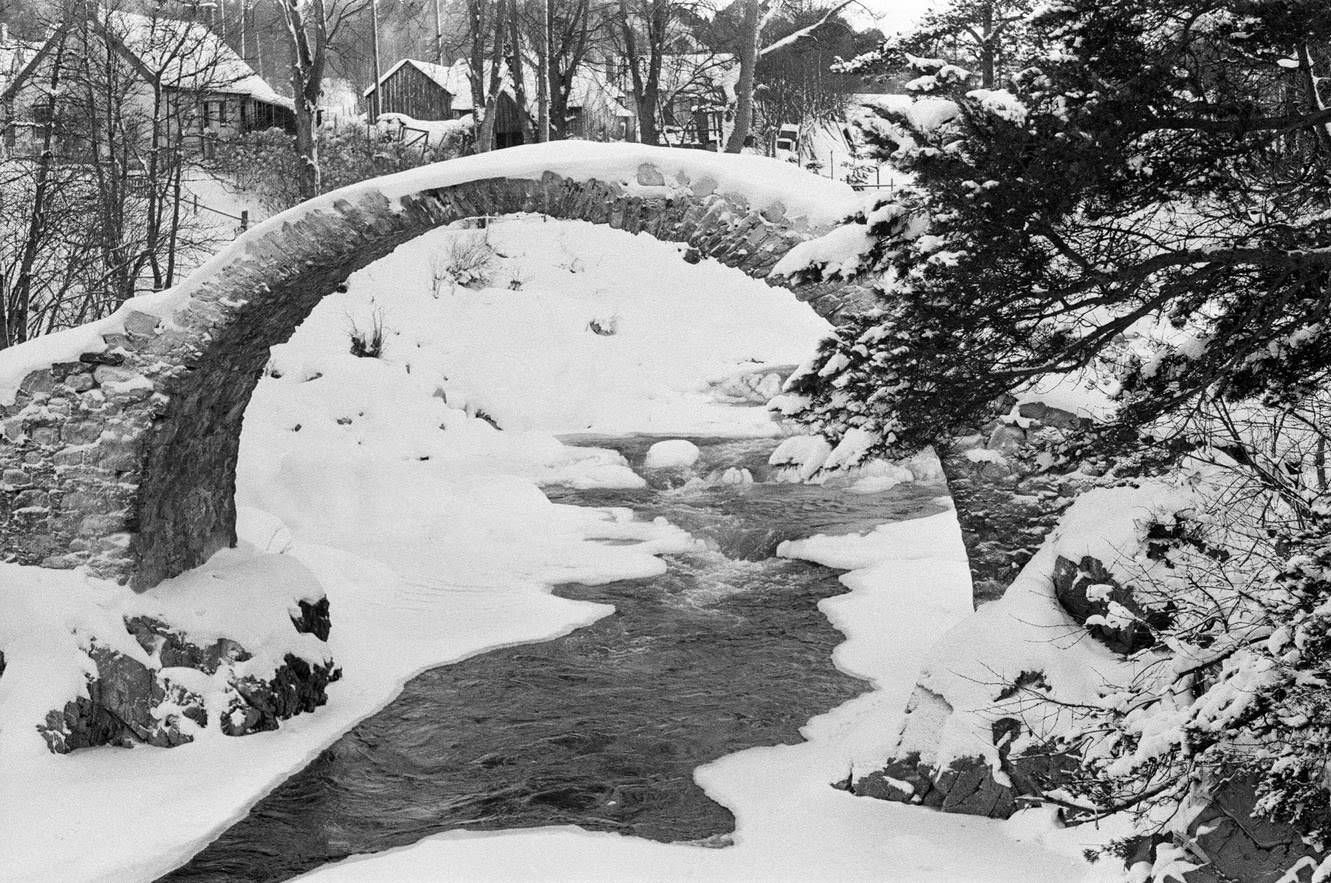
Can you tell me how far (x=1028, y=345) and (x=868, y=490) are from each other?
33.4 ft

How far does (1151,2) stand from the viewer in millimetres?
4082

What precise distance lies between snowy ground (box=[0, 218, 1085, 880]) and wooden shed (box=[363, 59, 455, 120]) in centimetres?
496

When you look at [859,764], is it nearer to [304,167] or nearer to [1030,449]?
[1030,449]

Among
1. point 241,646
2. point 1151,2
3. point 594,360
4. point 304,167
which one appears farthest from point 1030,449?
point 594,360

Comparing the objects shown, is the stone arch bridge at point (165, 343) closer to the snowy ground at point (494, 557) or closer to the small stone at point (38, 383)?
the small stone at point (38, 383)

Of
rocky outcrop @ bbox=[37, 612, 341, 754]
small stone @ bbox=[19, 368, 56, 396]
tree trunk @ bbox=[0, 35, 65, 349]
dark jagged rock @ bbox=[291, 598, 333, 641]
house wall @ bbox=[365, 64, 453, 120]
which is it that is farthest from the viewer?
house wall @ bbox=[365, 64, 453, 120]

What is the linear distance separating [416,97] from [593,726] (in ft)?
72.4

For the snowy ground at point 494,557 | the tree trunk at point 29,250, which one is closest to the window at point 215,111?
the snowy ground at point 494,557

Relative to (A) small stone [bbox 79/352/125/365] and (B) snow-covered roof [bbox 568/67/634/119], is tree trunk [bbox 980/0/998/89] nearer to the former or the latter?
(A) small stone [bbox 79/352/125/365]

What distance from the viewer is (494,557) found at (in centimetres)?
1243

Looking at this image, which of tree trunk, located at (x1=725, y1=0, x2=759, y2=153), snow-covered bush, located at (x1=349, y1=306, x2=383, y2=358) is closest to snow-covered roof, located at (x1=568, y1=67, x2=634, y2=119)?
tree trunk, located at (x1=725, y1=0, x2=759, y2=153)

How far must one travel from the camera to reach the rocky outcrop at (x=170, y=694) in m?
7.76

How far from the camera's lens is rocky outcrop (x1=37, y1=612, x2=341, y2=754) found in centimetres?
776

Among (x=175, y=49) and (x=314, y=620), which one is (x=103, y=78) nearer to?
(x=175, y=49)
